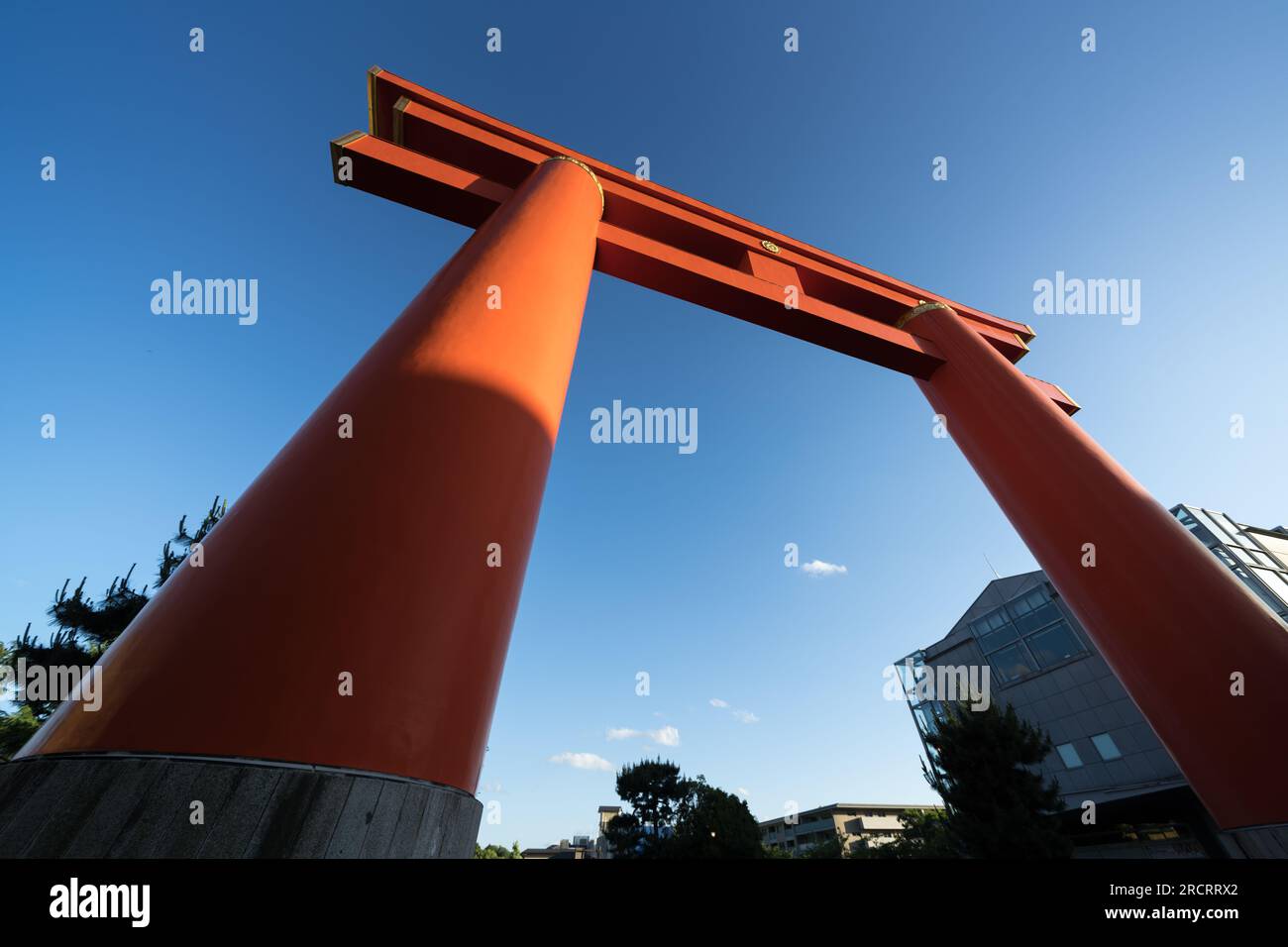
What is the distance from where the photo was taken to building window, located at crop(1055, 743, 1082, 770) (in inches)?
575

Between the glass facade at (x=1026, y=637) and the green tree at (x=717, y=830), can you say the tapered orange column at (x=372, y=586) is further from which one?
the green tree at (x=717, y=830)

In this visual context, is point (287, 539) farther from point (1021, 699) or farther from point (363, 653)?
point (1021, 699)

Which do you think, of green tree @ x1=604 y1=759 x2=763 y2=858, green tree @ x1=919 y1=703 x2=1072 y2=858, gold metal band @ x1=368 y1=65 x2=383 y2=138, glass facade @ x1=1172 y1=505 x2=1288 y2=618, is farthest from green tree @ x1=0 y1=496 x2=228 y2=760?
glass facade @ x1=1172 y1=505 x2=1288 y2=618

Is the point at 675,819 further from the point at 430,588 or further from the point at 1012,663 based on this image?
the point at 430,588

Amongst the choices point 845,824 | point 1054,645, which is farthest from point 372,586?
point 845,824

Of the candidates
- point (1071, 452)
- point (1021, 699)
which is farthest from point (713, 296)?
point (1021, 699)

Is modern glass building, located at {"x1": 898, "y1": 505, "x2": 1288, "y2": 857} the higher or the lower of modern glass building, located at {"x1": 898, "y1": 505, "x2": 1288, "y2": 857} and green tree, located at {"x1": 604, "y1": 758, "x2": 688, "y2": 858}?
the higher

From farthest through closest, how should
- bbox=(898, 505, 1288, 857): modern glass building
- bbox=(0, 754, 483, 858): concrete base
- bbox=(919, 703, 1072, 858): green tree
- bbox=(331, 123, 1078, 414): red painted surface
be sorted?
1. bbox=(898, 505, 1288, 857): modern glass building
2. bbox=(919, 703, 1072, 858): green tree
3. bbox=(331, 123, 1078, 414): red painted surface
4. bbox=(0, 754, 483, 858): concrete base

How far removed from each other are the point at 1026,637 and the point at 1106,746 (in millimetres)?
3720

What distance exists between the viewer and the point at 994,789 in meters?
10.4

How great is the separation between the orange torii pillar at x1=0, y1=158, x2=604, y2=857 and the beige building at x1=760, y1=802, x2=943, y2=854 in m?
39.6

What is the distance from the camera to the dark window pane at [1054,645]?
15.7 m

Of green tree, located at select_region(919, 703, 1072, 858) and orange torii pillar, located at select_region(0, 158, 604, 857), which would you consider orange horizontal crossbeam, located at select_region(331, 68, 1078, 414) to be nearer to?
orange torii pillar, located at select_region(0, 158, 604, 857)

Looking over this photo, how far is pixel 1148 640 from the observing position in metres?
3.23
